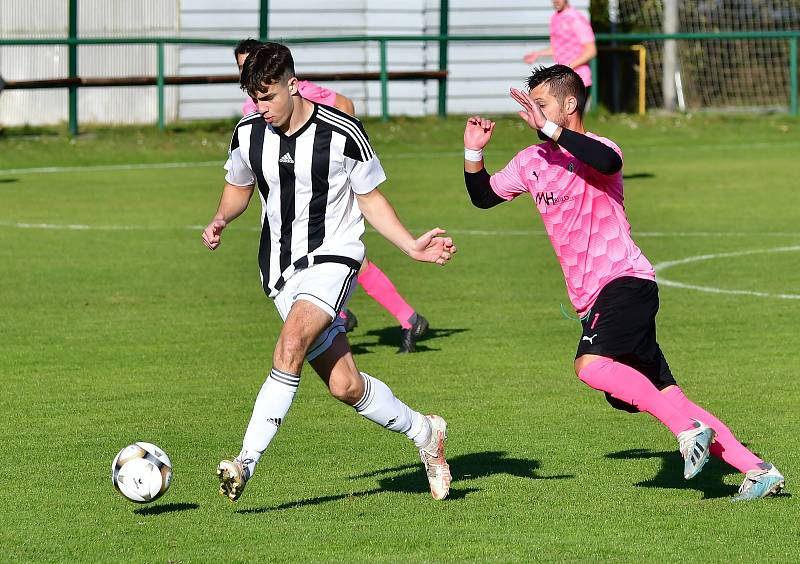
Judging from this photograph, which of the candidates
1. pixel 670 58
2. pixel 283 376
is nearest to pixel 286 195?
pixel 283 376

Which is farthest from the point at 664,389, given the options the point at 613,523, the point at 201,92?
the point at 201,92

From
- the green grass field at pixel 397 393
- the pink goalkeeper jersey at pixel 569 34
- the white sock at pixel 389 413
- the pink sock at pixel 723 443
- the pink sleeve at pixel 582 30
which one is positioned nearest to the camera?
the green grass field at pixel 397 393

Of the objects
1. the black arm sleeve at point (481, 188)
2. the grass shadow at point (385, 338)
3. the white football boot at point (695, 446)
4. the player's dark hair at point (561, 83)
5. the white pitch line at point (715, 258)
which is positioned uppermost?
the player's dark hair at point (561, 83)

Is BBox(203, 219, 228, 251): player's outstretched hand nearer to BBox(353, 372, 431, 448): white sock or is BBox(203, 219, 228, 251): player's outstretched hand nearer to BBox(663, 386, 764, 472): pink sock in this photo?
BBox(353, 372, 431, 448): white sock

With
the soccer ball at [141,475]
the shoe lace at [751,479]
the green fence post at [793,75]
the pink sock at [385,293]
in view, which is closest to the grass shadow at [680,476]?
the shoe lace at [751,479]

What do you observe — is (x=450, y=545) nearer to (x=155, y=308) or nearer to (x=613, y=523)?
(x=613, y=523)

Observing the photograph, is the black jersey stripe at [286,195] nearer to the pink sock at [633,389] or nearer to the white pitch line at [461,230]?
the pink sock at [633,389]

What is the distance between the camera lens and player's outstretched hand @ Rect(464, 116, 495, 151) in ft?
22.6

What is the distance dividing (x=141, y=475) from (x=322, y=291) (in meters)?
1.11

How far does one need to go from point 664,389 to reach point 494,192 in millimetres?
1229

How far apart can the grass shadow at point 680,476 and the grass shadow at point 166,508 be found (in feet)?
6.79

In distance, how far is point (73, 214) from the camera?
18.9m

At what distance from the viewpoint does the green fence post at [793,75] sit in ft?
91.9

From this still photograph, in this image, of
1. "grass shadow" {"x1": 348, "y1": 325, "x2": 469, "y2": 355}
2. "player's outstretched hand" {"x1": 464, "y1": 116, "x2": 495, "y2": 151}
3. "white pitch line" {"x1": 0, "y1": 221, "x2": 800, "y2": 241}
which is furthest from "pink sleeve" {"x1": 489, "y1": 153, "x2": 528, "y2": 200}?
"white pitch line" {"x1": 0, "y1": 221, "x2": 800, "y2": 241}
